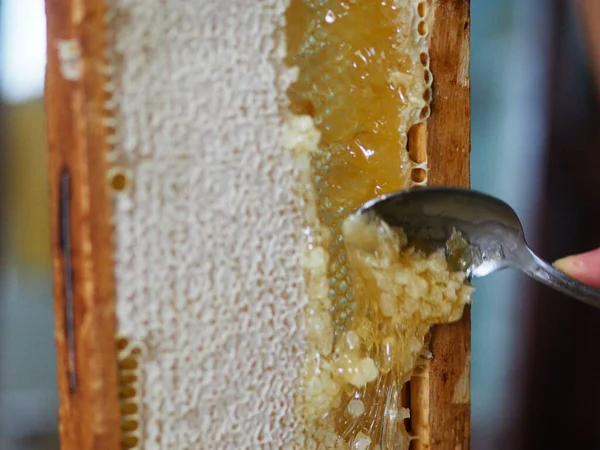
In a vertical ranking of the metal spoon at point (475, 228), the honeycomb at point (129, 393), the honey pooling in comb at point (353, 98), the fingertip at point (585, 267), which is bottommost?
the honeycomb at point (129, 393)

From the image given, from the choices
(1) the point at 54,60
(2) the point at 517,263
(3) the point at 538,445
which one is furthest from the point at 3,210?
(3) the point at 538,445

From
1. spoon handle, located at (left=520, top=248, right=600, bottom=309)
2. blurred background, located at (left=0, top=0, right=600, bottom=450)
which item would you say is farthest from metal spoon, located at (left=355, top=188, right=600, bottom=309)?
blurred background, located at (left=0, top=0, right=600, bottom=450)

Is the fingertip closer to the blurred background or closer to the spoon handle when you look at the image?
the spoon handle

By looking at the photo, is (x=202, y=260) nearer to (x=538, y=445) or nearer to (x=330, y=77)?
(x=330, y=77)

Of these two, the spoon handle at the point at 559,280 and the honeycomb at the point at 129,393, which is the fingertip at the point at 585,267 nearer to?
the spoon handle at the point at 559,280

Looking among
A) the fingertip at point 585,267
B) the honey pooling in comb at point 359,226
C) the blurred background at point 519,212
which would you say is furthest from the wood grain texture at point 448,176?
the blurred background at point 519,212

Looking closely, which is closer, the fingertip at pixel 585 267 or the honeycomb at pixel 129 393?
the honeycomb at pixel 129 393

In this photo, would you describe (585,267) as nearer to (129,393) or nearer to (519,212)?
(519,212)
